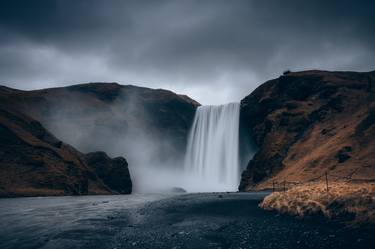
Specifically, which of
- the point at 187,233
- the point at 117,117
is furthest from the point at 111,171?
the point at 187,233

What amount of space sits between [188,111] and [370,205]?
14498 cm

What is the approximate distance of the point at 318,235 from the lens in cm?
2306

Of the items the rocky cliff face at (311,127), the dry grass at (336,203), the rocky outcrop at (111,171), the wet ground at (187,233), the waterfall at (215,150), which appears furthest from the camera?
the waterfall at (215,150)

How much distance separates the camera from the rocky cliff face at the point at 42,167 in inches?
3319

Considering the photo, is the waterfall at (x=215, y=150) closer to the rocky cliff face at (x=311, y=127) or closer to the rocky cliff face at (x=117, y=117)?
the rocky cliff face at (x=311, y=127)

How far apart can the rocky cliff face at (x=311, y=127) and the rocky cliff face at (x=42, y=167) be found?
4926 cm

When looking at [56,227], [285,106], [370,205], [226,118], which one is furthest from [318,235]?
[226,118]

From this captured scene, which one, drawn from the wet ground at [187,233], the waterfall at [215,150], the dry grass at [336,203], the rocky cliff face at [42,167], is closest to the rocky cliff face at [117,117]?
the waterfall at [215,150]

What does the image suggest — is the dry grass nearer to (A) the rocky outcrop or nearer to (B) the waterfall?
(B) the waterfall

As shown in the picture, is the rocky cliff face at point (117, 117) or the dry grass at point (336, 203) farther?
the rocky cliff face at point (117, 117)

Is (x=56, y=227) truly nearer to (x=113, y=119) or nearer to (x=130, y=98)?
(x=113, y=119)

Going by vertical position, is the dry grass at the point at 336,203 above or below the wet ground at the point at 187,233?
above

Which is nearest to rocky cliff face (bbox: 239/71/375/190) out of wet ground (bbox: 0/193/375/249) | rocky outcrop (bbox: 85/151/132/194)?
wet ground (bbox: 0/193/375/249)

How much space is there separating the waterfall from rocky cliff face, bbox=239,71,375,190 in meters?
7.44
